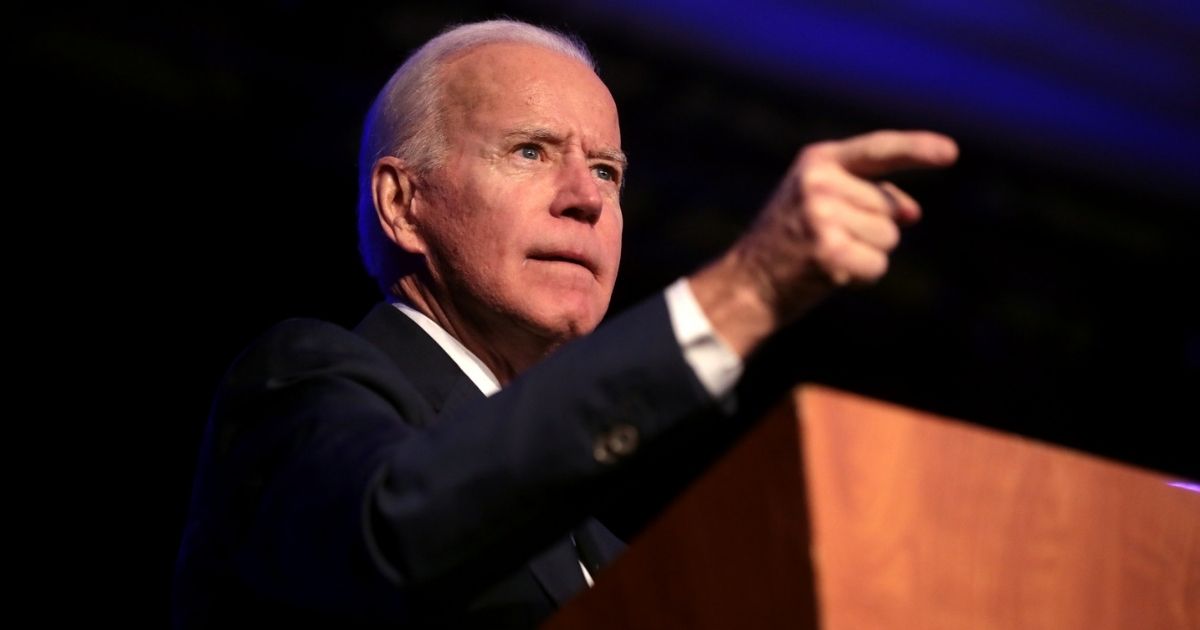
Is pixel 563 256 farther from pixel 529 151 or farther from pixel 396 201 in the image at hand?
pixel 396 201

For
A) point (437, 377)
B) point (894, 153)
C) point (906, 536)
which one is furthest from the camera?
point (437, 377)

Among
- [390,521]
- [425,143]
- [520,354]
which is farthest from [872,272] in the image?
[425,143]

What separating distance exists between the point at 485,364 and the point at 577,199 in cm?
27

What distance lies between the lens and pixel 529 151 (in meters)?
2.05

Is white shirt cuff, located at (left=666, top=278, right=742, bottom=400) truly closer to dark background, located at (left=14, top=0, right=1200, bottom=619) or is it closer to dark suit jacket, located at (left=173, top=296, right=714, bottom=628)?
dark suit jacket, located at (left=173, top=296, right=714, bottom=628)

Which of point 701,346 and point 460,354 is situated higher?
point 701,346

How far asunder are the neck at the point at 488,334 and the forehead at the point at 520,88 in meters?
0.29

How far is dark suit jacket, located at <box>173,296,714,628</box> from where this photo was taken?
1068 millimetres

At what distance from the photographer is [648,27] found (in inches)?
157

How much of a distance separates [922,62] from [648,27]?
0.90 meters

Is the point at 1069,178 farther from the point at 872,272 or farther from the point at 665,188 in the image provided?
the point at 872,272

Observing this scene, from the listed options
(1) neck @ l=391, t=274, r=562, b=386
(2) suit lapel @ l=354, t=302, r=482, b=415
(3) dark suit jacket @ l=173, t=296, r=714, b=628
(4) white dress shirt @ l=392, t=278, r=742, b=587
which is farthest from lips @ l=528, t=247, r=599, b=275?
(4) white dress shirt @ l=392, t=278, r=742, b=587

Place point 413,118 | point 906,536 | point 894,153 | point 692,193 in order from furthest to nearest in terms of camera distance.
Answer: point 692,193
point 413,118
point 894,153
point 906,536

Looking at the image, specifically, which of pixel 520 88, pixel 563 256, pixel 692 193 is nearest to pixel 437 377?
pixel 563 256
